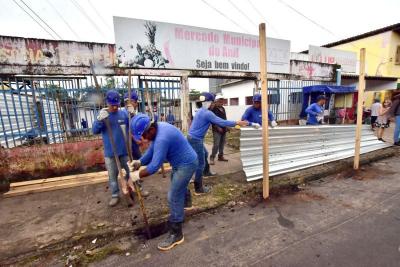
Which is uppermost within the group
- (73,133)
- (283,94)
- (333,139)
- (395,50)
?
(395,50)

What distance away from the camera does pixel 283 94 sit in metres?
10.5

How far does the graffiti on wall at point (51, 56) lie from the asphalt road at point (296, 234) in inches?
192

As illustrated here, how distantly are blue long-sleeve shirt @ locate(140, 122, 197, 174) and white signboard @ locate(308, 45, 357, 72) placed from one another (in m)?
10.6

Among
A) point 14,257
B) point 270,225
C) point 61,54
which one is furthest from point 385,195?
point 61,54

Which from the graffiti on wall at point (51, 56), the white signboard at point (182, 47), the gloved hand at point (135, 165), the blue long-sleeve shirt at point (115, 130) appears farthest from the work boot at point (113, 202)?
the white signboard at point (182, 47)

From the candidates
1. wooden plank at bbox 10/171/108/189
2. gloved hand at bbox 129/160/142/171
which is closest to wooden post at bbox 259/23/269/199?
gloved hand at bbox 129/160/142/171

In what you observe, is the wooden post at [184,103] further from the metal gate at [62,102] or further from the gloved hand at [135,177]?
the gloved hand at [135,177]

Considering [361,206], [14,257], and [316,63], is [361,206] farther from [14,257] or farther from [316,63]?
[316,63]

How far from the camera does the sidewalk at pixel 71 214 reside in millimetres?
2646

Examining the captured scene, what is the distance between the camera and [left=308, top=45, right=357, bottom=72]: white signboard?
10.5 m

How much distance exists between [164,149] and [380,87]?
18873mm

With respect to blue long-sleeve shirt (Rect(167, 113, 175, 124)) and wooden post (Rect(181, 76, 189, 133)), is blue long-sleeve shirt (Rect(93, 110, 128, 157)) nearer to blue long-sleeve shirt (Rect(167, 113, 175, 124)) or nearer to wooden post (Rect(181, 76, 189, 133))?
blue long-sleeve shirt (Rect(167, 113, 175, 124))

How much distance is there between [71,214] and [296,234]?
326 centimetres

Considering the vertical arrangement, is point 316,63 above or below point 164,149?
above
